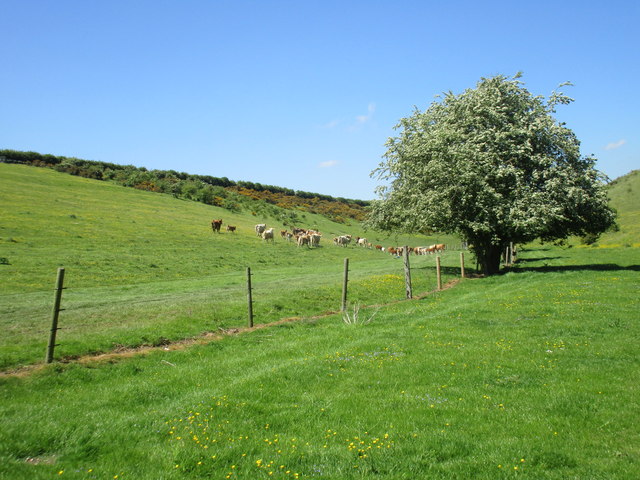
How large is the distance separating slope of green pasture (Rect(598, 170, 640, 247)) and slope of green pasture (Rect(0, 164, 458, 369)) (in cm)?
3676

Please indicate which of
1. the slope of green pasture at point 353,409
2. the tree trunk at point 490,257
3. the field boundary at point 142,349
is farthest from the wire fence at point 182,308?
the tree trunk at point 490,257

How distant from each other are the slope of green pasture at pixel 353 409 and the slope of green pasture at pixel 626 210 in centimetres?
5777

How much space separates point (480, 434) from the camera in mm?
6691

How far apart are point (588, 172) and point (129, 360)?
1184 inches

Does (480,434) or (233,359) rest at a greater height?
(480,434)

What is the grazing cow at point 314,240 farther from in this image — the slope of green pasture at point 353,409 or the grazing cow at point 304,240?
the slope of green pasture at point 353,409

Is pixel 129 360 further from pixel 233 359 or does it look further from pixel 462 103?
pixel 462 103

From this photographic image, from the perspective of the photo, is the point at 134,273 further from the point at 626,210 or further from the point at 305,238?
the point at 626,210

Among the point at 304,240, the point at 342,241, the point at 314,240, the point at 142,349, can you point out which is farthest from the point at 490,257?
the point at 342,241

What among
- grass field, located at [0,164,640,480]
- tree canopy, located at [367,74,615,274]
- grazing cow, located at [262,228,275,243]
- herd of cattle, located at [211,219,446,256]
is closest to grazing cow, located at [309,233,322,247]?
herd of cattle, located at [211,219,446,256]

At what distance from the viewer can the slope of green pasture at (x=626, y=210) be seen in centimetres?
6346

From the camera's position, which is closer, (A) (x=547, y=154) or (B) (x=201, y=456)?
(B) (x=201, y=456)

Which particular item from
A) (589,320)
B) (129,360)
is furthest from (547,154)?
(129,360)

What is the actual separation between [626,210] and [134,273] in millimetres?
93733
